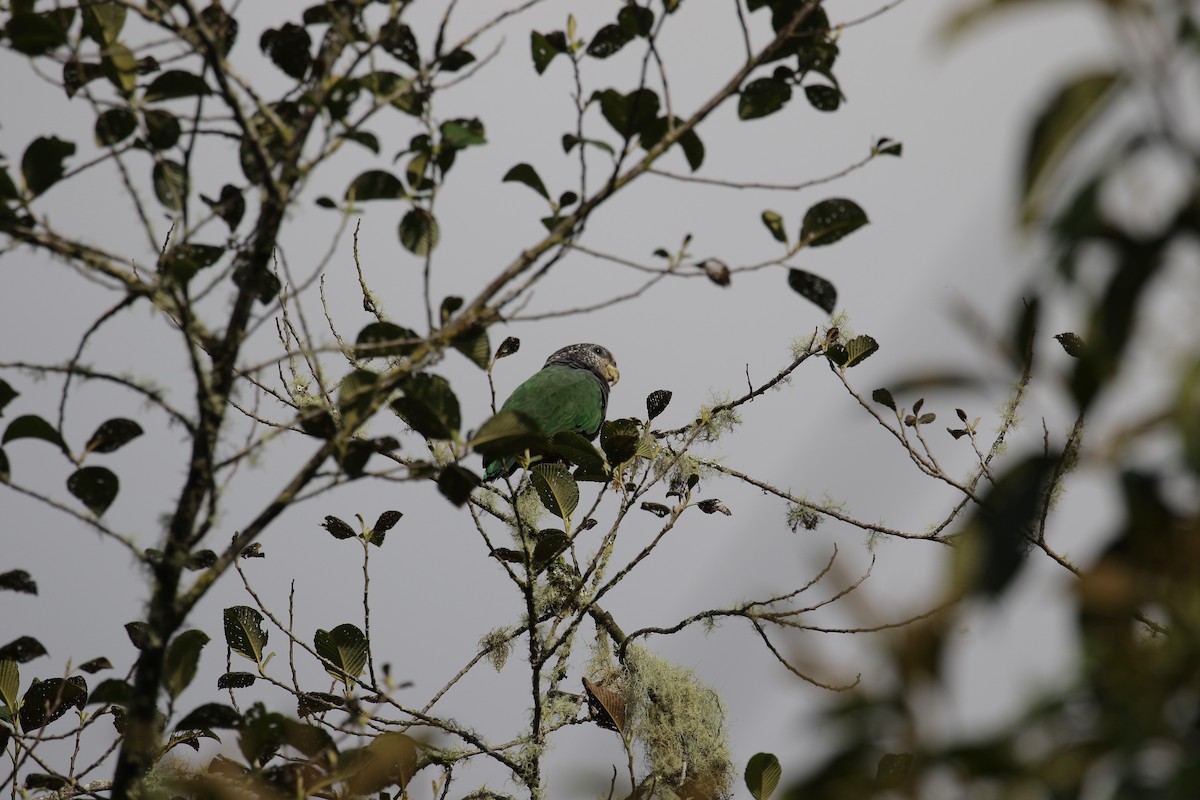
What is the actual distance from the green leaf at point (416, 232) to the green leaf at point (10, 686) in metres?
1.08

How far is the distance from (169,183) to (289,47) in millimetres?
241

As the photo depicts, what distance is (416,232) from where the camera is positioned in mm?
1399

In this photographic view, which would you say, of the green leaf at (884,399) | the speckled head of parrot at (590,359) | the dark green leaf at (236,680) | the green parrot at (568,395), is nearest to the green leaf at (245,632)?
the dark green leaf at (236,680)

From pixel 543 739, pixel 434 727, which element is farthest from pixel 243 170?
pixel 543 739

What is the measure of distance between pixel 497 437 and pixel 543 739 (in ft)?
4.06

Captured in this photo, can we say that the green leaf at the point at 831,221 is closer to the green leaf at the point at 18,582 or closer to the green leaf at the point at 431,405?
the green leaf at the point at 431,405

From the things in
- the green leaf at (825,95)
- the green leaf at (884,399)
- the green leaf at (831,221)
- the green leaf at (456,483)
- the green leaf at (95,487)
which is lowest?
the green leaf at (95,487)

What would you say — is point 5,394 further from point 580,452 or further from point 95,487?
point 580,452

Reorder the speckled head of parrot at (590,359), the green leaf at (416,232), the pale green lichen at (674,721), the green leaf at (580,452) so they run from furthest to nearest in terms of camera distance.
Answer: the speckled head of parrot at (590,359) → the pale green lichen at (674,721) → the green leaf at (580,452) → the green leaf at (416,232)

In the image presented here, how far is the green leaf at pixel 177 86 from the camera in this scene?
4.23 ft

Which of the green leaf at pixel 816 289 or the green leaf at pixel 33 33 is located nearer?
the green leaf at pixel 33 33

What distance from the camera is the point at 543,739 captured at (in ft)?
7.46

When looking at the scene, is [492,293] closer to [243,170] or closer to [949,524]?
[243,170]

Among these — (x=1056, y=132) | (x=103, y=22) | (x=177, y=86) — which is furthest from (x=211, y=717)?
(x=1056, y=132)
